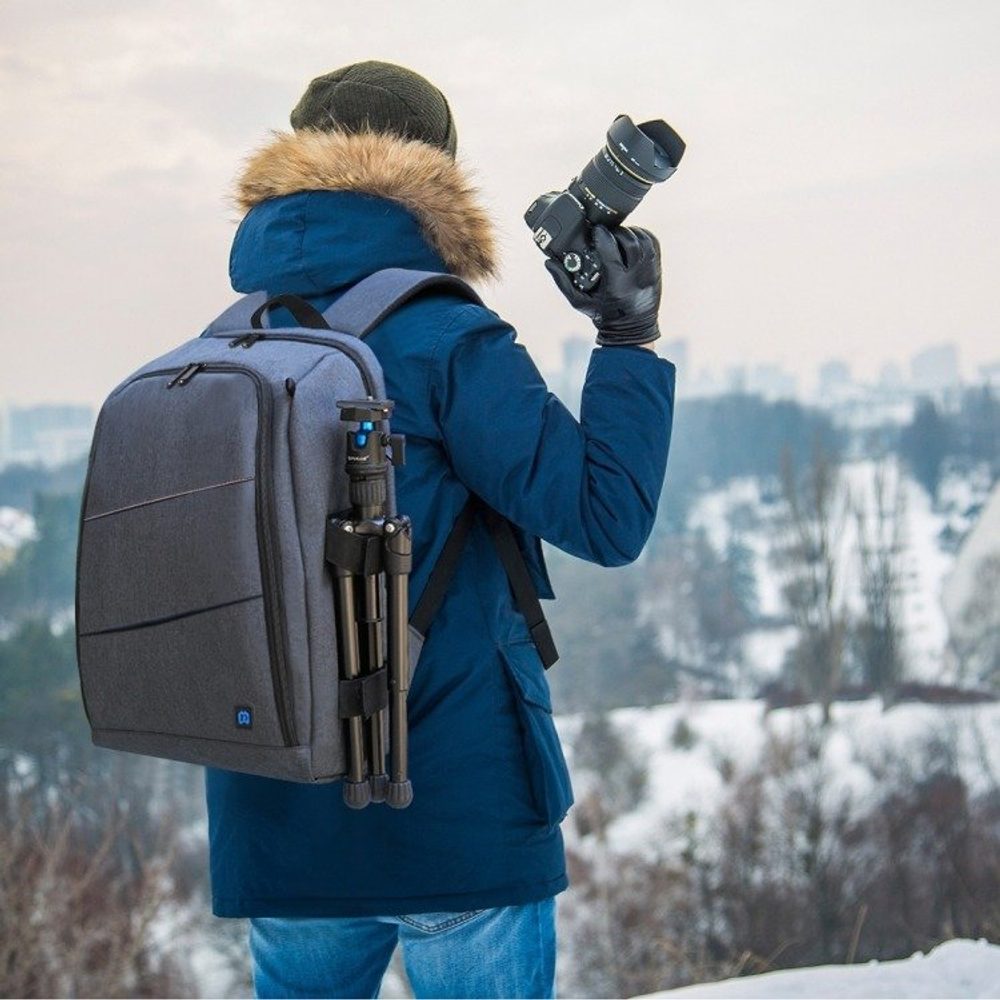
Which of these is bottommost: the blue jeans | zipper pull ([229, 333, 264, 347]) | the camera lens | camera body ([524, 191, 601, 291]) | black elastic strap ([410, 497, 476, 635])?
the blue jeans

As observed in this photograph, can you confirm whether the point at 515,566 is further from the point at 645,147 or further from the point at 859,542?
the point at 859,542

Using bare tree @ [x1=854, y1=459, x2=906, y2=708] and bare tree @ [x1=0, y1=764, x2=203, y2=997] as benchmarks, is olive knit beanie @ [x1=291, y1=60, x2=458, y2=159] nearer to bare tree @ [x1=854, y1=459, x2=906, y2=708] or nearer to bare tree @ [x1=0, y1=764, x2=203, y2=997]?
bare tree @ [x1=0, y1=764, x2=203, y2=997]

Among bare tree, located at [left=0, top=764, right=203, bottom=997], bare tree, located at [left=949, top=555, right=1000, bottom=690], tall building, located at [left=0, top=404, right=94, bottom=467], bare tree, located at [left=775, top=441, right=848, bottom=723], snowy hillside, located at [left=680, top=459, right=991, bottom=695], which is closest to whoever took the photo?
bare tree, located at [left=0, top=764, right=203, bottom=997]

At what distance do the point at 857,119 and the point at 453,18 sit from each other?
115 inches

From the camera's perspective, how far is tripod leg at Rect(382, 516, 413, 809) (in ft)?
3.16

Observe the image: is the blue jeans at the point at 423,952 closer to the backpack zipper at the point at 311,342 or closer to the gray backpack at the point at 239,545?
the gray backpack at the point at 239,545

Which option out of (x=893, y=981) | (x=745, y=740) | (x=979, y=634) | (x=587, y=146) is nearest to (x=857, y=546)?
(x=979, y=634)

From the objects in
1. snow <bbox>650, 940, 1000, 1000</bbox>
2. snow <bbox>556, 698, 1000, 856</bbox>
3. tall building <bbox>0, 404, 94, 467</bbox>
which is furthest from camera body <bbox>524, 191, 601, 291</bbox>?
snow <bbox>556, 698, 1000, 856</bbox>

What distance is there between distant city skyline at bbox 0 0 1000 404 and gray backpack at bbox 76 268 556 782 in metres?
4.41

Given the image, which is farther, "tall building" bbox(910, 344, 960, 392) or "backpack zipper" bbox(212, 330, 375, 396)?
"tall building" bbox(910, 344, 960, 392)

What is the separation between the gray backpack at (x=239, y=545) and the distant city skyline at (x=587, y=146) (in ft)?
14.5

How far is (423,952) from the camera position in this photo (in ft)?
3.48

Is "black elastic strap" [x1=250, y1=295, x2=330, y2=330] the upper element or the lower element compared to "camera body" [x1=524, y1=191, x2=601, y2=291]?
lower

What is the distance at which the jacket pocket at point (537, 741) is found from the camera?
1.03 meters
